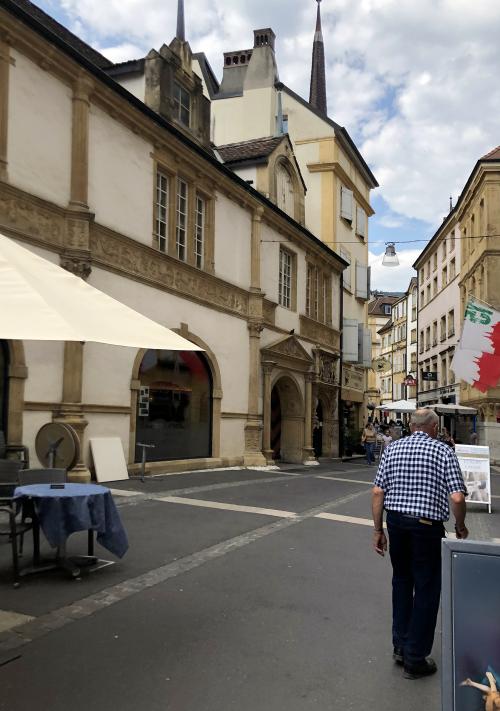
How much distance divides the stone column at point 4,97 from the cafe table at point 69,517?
667 centimetres

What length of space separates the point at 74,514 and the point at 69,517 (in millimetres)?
54

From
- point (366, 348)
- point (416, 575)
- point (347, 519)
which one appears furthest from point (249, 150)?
point (416, 575)

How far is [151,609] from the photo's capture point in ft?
16.5

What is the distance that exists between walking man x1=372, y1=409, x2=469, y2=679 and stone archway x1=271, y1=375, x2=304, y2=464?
18.4 metres

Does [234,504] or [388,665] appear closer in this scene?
[388,665]

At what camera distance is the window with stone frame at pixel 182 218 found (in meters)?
16.0

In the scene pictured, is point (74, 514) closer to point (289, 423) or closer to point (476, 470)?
point (476, 470)

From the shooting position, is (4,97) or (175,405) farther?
(175,405)

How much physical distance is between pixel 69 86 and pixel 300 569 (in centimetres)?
1011

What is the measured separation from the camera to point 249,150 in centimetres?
2216

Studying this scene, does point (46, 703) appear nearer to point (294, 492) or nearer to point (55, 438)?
point (55, 438)

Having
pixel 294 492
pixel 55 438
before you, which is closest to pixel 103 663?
Result: pixel 55 438

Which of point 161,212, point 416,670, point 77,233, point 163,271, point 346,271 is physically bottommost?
point 416,670

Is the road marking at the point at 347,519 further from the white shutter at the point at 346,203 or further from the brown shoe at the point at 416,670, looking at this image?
the white shutter at the point at 346,203
